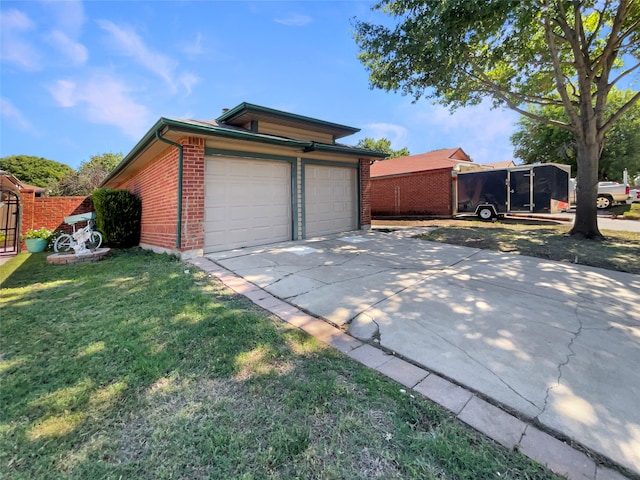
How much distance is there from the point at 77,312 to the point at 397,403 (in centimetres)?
349

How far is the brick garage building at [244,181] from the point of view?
18.6 ft

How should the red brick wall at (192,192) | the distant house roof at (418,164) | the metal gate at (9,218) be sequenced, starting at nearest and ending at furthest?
the red brick wall at (192,192) → the metal gate at (9,218) → the distant house roof at (418,164)

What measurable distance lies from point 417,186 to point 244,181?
36.9ft

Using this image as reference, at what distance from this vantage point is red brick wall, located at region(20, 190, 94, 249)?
8789 mm

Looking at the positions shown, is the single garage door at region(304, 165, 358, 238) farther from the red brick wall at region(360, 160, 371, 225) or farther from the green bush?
the green bush

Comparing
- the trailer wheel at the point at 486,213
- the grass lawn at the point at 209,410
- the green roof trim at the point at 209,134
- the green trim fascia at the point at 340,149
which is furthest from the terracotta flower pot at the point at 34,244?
the trailer wheel at the point at 486,213

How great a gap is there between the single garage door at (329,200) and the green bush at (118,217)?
5.07 metres

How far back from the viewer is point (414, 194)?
1535cm

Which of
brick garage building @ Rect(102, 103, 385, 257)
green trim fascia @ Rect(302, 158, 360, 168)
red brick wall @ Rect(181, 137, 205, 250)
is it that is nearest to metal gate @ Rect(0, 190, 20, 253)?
brick garage building @ Rect(102, 103, 385, 257)

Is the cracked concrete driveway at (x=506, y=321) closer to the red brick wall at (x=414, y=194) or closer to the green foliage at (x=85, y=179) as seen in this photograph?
the red brick wall at (x=414, y=194)

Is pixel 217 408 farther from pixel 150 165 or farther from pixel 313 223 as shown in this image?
pixel 150 165

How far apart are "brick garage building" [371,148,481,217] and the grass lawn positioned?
1361 cm

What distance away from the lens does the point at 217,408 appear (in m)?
1.66

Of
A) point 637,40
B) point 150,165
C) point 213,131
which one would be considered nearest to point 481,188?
point 637,40
